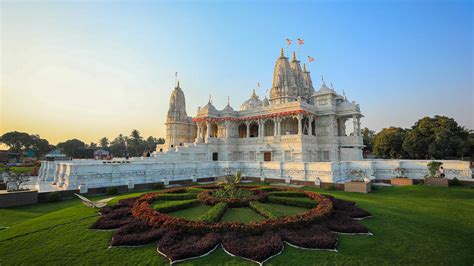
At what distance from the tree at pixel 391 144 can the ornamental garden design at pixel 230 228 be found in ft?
160

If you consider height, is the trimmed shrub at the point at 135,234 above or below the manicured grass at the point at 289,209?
below

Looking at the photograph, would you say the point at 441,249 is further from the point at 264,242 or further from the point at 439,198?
the point at 439,198

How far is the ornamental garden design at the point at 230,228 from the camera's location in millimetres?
7203

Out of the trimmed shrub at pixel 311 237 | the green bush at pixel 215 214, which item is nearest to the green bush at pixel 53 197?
the green bush at pixel 215 214

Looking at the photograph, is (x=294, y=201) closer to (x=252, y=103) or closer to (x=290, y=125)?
(x=290, y=125)

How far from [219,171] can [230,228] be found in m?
20.2

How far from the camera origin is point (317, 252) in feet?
23.4

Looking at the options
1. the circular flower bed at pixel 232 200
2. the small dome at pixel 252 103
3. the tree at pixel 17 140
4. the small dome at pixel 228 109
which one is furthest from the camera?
the tree at pixel 17 140

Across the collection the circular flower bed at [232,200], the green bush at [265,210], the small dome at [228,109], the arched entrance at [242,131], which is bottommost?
the green bush at [265,210]

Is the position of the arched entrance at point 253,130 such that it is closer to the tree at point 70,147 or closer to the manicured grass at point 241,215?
the manicured grass at point 241,215

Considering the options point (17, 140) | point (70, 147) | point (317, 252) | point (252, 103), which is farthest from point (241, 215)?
point (17, 140)

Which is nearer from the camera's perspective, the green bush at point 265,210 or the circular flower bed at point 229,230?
the circular flower bed at point 229,230

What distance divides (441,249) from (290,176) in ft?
55.3

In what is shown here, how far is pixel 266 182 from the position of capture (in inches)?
988
